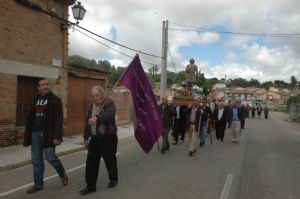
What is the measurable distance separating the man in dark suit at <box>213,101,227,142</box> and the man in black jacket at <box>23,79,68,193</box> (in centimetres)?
1158

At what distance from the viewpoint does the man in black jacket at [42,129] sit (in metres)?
7.38

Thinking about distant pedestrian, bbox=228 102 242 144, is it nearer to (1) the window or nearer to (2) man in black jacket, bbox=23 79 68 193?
(1) the window

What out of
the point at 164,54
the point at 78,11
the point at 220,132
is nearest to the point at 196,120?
the point at 220,132

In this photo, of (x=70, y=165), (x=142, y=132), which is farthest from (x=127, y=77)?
(x=70, y=165)

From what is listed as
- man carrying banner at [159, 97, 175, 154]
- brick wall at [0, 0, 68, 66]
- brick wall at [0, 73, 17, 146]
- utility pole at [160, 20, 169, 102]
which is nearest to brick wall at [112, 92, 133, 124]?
utility pole at [160, 20, 169, 102]

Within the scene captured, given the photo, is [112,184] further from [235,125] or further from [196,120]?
[235,125]

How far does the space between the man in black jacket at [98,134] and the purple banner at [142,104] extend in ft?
2.56

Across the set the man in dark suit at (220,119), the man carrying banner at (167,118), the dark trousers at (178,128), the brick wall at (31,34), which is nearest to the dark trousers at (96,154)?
the man carrying banner at (167,118)

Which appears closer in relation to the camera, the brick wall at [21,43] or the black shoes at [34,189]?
the black shoes at [34,189]

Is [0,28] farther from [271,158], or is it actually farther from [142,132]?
[271,158]

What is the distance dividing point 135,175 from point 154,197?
82.9 inches

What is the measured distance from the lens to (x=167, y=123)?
545 inches

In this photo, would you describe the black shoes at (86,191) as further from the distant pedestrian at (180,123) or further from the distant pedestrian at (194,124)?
the distant pedestrian at (180,123)

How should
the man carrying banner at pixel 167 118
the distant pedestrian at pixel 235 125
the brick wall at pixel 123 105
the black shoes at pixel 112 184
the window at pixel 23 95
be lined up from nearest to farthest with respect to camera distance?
the black shoes at pixel 112 184 < the man carrying banner at pixel 167 118 < the window at pixel 23 95 < the distant pedestrian at pixel 235 125 < the brick wall at pixel 123 105
